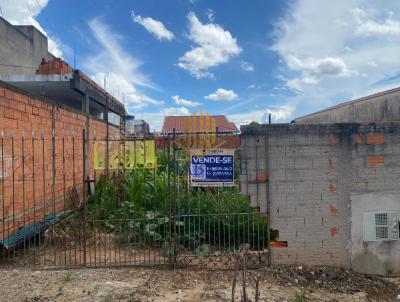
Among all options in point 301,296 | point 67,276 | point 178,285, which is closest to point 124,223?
point 67,276

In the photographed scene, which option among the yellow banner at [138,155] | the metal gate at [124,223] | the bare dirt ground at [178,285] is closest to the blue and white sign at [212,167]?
the metal gate at [124,223]

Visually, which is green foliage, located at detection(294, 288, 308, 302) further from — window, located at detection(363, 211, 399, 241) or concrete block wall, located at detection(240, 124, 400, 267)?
window, located at detection(363, 211, 399, 241)

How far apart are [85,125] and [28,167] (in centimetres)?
337

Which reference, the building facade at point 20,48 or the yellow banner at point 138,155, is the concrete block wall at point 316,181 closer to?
the yellow banner at point 138,155

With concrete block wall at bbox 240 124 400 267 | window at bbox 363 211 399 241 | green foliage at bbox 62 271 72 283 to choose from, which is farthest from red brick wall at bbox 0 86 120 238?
window at bbox 363 211 399 241

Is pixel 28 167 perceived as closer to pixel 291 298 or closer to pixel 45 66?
pixel 291 298

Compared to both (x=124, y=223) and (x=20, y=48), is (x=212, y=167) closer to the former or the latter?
(x=124, y=223)

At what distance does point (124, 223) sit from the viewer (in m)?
6.63

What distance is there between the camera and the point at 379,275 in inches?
197

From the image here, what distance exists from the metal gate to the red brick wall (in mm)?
21

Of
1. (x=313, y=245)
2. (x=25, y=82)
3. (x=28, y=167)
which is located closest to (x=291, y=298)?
(x=313, y=245)

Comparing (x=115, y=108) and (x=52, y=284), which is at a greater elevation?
(x=115, y=108)

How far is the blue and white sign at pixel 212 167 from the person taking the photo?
5.13 m

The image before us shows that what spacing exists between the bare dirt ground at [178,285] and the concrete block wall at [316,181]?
0.37m
